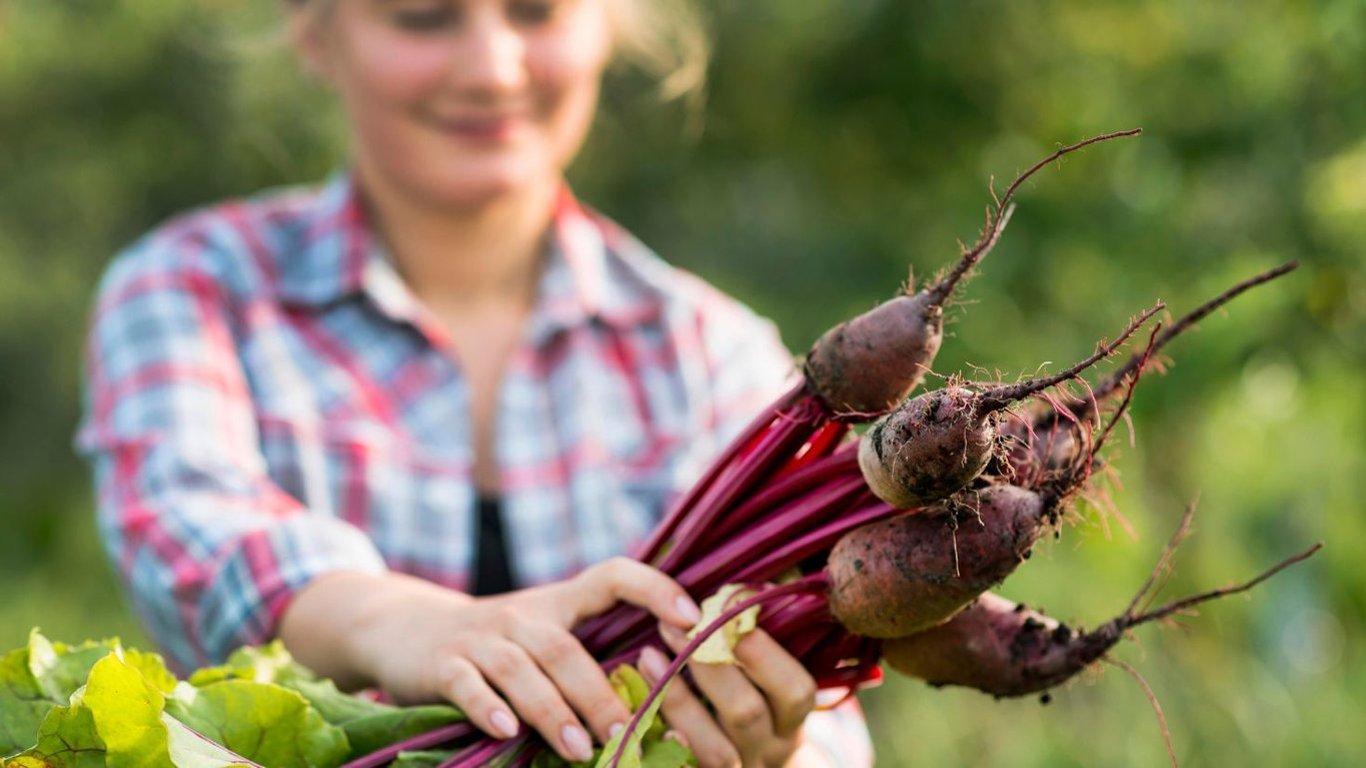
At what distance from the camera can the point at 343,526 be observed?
70.6 inches

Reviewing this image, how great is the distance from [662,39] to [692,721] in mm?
1772

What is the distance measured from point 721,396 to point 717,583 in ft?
2.73

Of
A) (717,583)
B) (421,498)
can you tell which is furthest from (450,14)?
(717,583)

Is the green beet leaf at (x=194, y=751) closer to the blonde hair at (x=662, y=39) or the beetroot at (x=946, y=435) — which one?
the beetroot at (x=946, y=435)

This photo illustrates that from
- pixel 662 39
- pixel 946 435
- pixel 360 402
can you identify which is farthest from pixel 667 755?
pixel 662 39

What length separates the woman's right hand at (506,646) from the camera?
142 cm

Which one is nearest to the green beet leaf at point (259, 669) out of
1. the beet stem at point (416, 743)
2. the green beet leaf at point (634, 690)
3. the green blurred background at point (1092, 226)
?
the beet stem at point (416, 743)

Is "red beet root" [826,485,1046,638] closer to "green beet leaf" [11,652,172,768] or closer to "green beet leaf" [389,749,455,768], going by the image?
"green beet leaf" [389,749,455,768]

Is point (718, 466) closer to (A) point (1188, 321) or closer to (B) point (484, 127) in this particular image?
(A) point (1188, 321)

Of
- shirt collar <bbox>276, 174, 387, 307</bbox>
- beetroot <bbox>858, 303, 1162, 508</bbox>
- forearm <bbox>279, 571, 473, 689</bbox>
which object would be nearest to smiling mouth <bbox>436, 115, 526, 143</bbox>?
shirt collar <bbox>276, 174, 387, 307</bbox>

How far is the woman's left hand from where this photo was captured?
1432mm

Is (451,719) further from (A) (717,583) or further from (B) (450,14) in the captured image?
(B) (450,14)

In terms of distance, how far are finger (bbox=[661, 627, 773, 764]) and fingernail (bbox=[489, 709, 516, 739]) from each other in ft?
0.61

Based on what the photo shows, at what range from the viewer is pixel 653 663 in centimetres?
146
